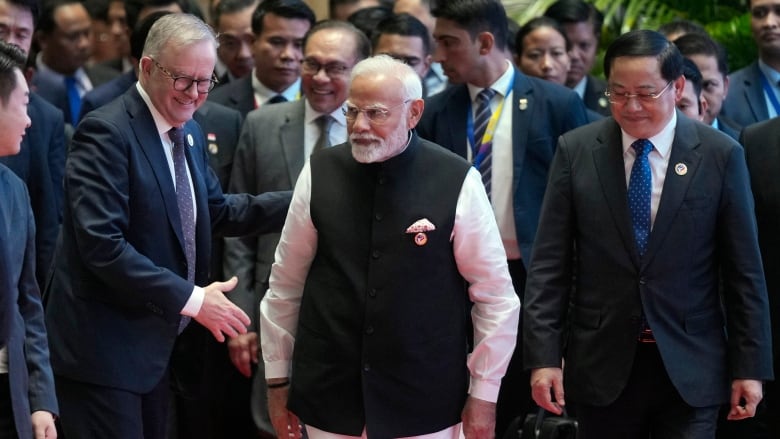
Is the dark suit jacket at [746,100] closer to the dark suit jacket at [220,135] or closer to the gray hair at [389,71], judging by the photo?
the dark suit jacket at [220,135]

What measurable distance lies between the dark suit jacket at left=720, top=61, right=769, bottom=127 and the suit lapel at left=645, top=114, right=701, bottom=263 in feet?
7.30

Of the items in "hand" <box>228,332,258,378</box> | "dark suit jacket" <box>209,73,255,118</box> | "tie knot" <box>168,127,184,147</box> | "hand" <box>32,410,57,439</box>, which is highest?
"tie knot" <box>168,127,184,147</box>

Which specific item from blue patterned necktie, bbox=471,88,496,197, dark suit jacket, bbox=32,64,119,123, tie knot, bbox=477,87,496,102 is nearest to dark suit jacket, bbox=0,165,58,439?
blue patterned necktie, bbox=471,88,496,197

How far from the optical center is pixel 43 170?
6.08 meters

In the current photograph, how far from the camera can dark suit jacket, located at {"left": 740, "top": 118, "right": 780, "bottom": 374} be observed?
18.0 ft

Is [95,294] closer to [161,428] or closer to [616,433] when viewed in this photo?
[161,428]

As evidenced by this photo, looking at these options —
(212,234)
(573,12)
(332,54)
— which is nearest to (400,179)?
(212,234)

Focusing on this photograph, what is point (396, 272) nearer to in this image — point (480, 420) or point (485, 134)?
point (480, 420)

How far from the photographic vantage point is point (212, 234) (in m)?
5.20

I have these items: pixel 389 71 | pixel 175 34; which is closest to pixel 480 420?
pixel 389 71

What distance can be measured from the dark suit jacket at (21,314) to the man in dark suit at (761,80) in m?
4.00

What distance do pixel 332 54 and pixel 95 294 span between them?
1879 millimetres

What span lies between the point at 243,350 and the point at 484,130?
1403 mm

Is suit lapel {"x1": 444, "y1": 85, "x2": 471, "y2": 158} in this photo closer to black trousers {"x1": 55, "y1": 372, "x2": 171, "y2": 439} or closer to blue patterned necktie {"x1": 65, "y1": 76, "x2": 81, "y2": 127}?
black trousers {"x1": 55, "y1": 372, "x2": 171, "y2": 439}
